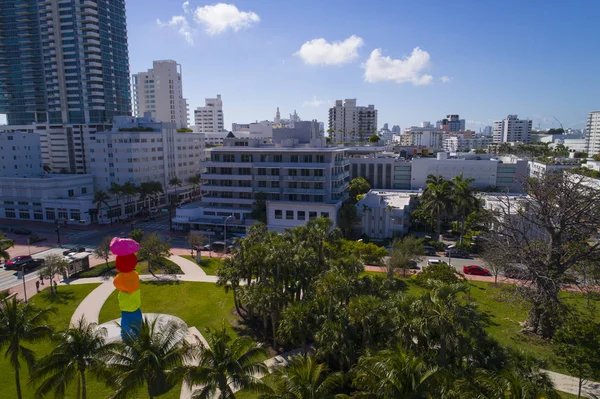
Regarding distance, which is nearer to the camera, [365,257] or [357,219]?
[365,257]

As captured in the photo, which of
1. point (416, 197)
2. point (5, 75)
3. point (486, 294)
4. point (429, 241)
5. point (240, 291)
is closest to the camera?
point (240, 291)

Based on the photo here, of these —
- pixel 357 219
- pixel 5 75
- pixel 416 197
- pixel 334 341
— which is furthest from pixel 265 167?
pixel 5 75

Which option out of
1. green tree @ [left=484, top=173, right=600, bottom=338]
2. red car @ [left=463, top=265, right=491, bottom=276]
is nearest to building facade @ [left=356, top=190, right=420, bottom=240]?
red car @ [left=463, top=265, right=491, bottom=276]

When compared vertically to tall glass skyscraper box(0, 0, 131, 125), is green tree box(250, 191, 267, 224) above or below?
below

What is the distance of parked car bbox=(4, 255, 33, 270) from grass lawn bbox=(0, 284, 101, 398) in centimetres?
1303

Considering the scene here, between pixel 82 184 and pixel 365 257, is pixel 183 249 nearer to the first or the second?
pixel 365 257

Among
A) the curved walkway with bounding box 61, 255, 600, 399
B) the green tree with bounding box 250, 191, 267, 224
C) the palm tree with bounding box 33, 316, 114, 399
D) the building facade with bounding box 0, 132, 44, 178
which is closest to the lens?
the palm tree with bounding box 33, 316, 114, 399

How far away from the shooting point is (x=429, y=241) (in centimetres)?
6731

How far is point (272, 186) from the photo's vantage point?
80125mm

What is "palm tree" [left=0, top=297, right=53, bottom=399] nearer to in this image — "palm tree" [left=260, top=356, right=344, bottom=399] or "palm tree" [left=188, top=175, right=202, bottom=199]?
"palm tree" [left=260, top=356, right=344, bottom=399]

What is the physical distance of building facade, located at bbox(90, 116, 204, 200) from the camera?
9894cm

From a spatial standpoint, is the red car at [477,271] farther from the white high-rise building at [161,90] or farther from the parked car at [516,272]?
the white high-rise building at [161,90]

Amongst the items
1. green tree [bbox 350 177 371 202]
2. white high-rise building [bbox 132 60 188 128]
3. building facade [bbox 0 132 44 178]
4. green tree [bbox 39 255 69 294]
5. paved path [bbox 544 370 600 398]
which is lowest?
paved path [bbox 544 370 600 398]

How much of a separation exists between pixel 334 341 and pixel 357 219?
45.2 metres
